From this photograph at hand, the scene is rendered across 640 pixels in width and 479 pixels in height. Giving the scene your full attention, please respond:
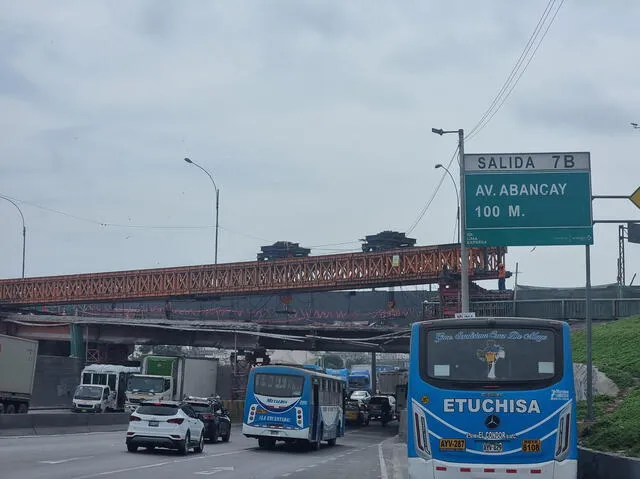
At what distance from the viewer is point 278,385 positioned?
3456 centimetres

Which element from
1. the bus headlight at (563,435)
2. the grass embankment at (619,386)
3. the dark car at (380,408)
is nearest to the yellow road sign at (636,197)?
the grass embankment at (619,386)

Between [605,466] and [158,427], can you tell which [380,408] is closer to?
[158,427]

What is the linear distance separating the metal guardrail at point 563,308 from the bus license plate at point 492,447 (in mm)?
36046

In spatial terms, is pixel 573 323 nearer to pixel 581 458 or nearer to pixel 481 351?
pixel 581 458

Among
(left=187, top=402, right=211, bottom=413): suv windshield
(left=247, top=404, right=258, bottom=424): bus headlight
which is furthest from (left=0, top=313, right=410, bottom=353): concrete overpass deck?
→ (left=247, top=404, right=258, bottom=424): bus headlight

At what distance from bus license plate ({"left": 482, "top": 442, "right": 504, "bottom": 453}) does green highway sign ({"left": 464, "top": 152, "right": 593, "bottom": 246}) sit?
12688 millimetres

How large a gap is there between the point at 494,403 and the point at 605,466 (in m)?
3.97

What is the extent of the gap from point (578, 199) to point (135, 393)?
1321 inches

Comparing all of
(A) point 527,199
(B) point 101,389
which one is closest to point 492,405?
(A) point 527,199

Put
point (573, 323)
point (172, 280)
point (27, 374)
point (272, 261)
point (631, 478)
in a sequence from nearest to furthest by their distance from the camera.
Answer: point (631, 478)
point (27, 374)
point (573, 323)
point (272, 261)
point (172, 280)

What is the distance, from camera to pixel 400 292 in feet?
298

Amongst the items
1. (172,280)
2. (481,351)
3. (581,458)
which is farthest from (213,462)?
(172,280)

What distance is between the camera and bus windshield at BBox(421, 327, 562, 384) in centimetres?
1409

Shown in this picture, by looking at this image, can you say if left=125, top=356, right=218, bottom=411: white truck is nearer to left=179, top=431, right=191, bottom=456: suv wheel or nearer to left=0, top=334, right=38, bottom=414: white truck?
left=0, top=334, right=38, bottom=414: white truck
